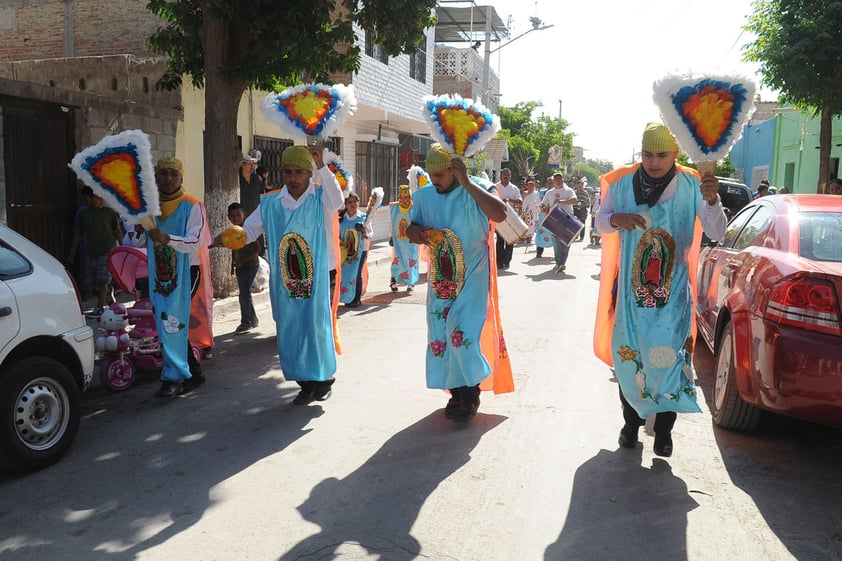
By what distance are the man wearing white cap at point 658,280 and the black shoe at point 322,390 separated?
2279mm

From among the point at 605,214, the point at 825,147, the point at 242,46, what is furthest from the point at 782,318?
the point at 825,147

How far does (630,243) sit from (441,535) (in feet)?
6.67

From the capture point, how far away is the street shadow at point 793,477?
3.48 m

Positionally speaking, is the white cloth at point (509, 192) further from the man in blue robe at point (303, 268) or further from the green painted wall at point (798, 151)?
the green painted wall at point (798, 151)

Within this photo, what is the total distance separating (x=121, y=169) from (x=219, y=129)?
14.4 ft

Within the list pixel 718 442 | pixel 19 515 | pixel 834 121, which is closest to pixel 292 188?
pixel 19 515

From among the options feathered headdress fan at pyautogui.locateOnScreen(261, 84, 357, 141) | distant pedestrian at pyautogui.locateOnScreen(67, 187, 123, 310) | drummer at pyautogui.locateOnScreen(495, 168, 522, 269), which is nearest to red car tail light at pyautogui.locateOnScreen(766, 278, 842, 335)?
feathered headdress fan at pyautogui.locateOnScreen(261, 84, 357, 141)

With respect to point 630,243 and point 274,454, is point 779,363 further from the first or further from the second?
point 274,454

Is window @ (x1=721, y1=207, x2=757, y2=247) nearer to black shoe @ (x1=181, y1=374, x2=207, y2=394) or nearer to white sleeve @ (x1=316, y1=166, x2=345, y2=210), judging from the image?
white sleeve @ (x1=316, y1=166, x2=345, y2=210)

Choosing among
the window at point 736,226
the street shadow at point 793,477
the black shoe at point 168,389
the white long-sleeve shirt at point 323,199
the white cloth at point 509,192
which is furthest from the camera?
the white cloth at point 509,192

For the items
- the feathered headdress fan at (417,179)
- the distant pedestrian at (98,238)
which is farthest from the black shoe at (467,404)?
the distant pedestrian at (98,238)

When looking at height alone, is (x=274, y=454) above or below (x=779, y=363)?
below

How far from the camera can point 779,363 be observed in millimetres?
4016

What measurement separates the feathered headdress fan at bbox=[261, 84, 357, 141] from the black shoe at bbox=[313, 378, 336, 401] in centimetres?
184
